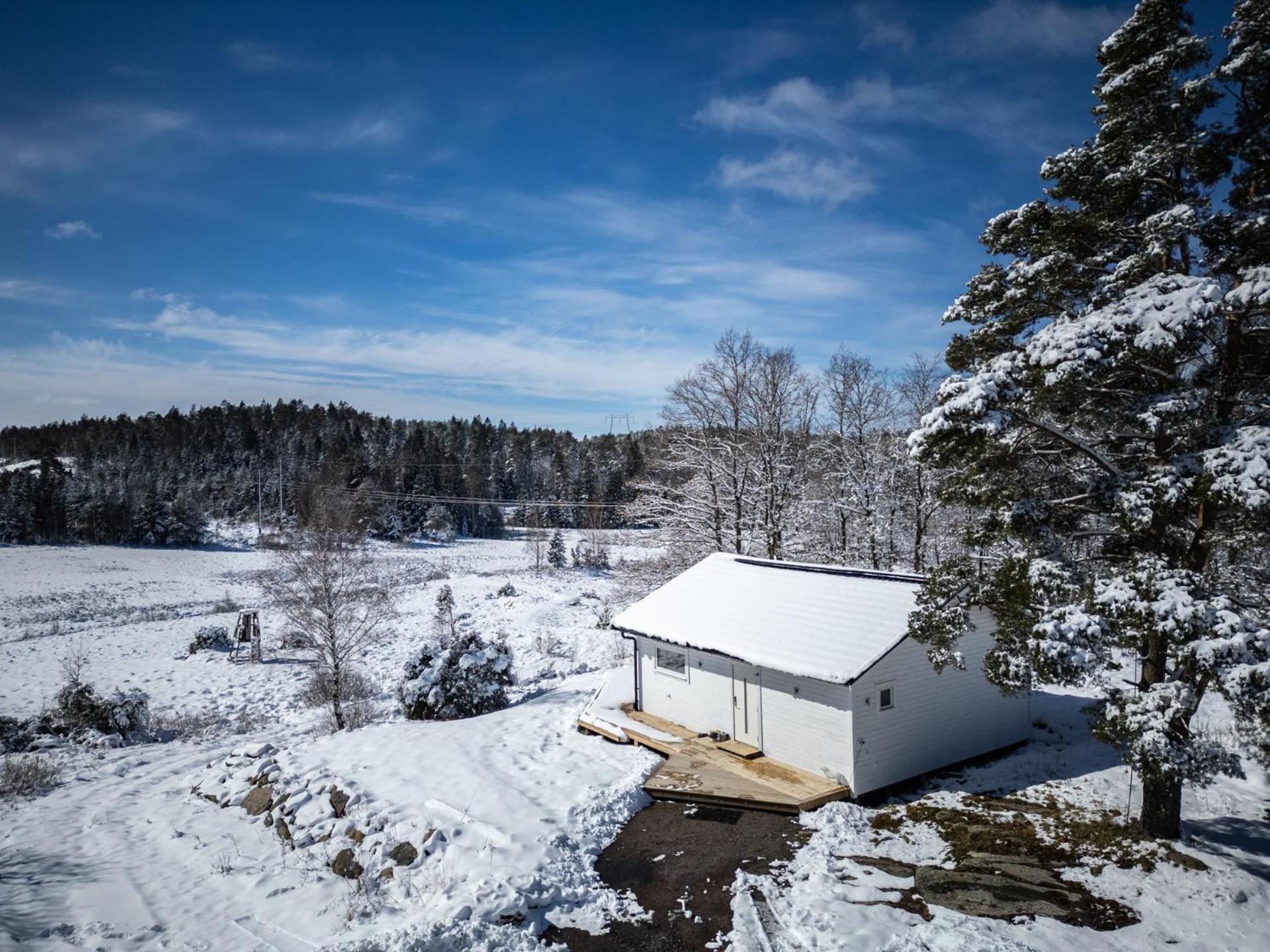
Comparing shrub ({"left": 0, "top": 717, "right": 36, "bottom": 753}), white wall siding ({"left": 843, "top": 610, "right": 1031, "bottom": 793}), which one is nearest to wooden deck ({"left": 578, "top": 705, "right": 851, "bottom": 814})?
white wall siding ({"left": 843, "top": 610, "right": 1031, "bottom": 793})

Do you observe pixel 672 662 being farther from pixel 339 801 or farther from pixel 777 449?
pixel 777 449

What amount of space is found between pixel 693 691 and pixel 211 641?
23798 millimetres

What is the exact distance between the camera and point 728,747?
13891 mm

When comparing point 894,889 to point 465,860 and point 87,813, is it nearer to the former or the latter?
point 465,860

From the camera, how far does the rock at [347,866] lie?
9.43 meters

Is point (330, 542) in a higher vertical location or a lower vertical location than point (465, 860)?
higher

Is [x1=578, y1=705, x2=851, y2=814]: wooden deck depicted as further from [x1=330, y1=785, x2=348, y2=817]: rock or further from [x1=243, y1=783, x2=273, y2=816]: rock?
[x1=243, y1=783, x2=273, y2=816]: rock

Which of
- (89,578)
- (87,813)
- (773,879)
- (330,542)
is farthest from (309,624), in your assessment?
(89,578)

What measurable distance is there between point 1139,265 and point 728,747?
11.2 metres

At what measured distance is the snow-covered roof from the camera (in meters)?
12.3

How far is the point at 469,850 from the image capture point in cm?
948

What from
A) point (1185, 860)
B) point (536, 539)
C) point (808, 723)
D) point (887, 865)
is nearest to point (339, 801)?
point (808, 723)

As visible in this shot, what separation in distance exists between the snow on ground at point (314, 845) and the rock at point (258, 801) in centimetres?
29

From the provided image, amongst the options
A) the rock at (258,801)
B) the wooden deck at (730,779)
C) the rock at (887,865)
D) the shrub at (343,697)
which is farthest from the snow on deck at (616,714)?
the rock at (258,801)
